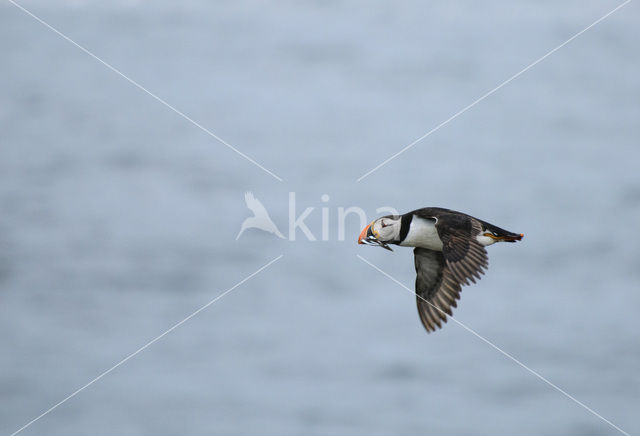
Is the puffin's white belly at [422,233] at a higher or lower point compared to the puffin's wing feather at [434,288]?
higher

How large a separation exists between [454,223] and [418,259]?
1.38m

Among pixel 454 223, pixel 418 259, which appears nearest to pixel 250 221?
pixel 418 259

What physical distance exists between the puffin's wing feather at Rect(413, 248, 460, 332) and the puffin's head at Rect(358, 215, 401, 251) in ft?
2.29

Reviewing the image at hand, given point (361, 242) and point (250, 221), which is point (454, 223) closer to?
point (361, 242)

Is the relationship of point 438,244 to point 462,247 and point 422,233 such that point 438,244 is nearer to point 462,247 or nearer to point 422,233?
point 422,233

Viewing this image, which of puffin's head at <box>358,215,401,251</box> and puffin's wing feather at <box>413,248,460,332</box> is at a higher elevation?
puffin's head at <box>358,215,401,251</box>

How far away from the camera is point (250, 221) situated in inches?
627

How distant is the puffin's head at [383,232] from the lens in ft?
42.7

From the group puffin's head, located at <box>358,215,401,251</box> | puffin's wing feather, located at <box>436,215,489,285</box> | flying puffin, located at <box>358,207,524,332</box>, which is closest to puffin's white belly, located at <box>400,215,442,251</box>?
flying puffin, located at <box>358,207,524,332</box>

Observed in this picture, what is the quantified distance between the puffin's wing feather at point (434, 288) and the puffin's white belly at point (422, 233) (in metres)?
0.56

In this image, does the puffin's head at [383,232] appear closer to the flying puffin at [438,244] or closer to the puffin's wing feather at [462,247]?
the flying puffin at [438,244]

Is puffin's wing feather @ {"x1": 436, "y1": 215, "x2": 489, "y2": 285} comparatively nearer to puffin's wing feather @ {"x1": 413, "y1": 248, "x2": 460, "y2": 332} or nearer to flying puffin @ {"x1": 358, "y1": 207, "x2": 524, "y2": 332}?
flying puffin @ {"x1": 358, "y1": 207, "x2": 524, "y2": 332}

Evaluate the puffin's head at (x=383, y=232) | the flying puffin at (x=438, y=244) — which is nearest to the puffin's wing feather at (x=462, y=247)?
the flying puffin at (x=438, y=244)

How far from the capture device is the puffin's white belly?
12.9m
